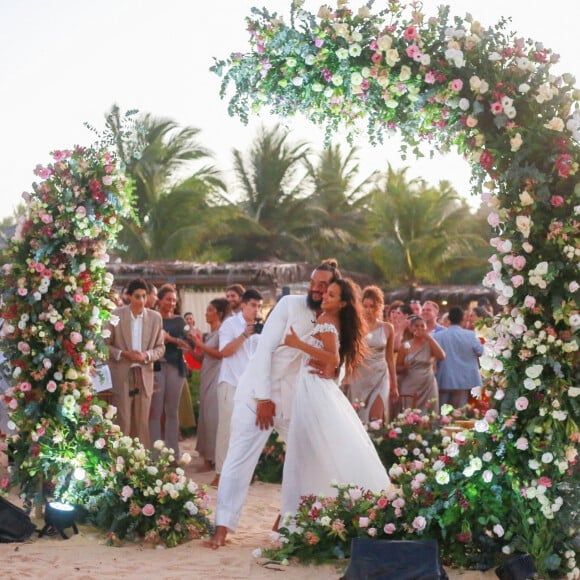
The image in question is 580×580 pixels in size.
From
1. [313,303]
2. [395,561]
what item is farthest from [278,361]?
[395,561]

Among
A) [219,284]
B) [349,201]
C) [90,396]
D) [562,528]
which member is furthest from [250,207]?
[562,528]

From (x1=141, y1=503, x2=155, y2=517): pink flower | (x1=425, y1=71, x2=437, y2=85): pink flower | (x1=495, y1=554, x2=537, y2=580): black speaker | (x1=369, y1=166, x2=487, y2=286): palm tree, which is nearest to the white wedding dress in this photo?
(x1=141, y1=503, x2=155, y2=517): pink flower

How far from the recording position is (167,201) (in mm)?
34375

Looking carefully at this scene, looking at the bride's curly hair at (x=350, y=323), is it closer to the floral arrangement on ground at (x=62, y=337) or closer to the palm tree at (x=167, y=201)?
the floral arrangement on ground at (x=62, y=337)

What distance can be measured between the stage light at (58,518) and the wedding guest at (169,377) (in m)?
3.49

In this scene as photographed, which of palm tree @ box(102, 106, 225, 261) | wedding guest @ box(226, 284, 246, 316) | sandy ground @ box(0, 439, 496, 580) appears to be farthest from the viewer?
palm tree @ box(102, 106, 225, 261)

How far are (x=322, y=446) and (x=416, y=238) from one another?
31.3m

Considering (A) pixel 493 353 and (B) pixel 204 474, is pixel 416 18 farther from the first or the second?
(B) pixel 204 474

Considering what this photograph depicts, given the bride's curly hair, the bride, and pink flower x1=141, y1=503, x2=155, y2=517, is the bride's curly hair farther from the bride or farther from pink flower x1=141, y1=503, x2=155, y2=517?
pink flower x1=141, y1=503, x2=155, y2=517

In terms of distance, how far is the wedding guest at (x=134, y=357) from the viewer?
33.6 ft

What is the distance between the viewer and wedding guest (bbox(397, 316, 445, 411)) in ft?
39.3

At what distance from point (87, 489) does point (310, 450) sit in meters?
1.91

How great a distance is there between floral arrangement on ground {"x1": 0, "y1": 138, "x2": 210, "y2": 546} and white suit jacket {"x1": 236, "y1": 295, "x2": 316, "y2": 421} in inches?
39.6

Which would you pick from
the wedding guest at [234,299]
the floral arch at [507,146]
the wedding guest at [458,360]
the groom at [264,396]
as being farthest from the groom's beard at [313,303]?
the wedding guest at [458,360]
